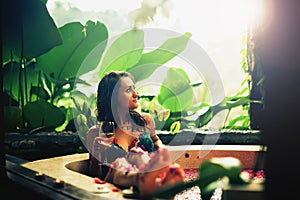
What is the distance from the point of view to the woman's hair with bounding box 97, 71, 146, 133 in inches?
64.4

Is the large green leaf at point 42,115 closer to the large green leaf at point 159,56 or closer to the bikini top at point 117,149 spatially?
the large green leaf at point 159,56

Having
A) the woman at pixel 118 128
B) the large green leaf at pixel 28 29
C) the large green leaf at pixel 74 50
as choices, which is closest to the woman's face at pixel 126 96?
the woman at pixel 118 128

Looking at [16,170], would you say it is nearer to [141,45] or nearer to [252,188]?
[252,188]

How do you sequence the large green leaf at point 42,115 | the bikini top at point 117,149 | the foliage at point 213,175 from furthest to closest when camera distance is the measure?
the large green leaf at point 42,115 → the bikini top at point 117,149 → the foliage at point 213,175

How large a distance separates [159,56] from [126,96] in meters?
1.17

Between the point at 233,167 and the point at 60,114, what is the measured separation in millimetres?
1715

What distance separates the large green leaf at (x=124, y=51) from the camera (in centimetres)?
255

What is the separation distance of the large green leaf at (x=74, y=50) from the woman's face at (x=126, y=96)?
2.93 feet

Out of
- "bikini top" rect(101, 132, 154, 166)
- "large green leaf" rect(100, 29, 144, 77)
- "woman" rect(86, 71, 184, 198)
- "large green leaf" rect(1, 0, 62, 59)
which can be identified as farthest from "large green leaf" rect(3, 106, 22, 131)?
"bikini top" rect(101, 132, 154, 166)

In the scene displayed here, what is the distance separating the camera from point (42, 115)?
7.70 feet

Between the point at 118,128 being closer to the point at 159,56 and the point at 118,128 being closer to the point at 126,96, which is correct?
the point at 126,96

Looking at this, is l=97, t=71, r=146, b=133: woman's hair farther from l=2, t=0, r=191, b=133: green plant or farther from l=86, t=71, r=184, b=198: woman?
l=2, t=0, r=191, b=133: green plant

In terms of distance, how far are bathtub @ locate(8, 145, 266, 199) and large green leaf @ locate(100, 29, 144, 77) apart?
2.14ft

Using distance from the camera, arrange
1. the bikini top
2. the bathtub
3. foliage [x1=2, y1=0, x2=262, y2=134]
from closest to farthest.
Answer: the bathtub
the bikini top
foliage [x1=2, y1=0, x2=262, y2=134]
